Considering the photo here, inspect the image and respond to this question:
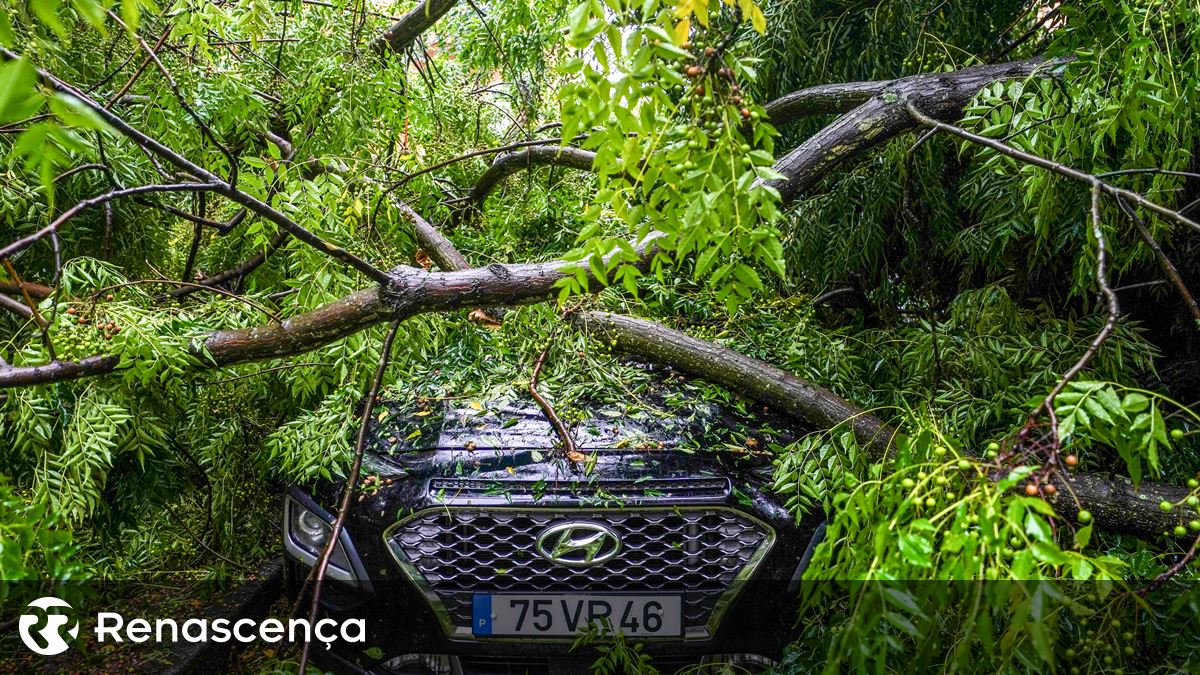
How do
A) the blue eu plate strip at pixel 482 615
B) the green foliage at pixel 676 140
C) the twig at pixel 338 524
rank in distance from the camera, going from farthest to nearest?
the blue eu plate strip at pixel 482 615 < the twig at pixel 338 524 < the green foliage at pixel 676 140

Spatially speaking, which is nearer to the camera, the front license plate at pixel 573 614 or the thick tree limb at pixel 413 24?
the front license plate at pixel 573 614

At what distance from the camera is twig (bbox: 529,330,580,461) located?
255cm

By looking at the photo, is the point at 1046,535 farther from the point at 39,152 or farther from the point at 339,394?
the point at 339,394

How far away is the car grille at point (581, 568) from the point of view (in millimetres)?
2340

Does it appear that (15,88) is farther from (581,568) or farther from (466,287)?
(581,568)

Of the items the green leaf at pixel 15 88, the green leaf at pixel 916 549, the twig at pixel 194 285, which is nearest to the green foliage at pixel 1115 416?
the green leaf at pixel 916 549

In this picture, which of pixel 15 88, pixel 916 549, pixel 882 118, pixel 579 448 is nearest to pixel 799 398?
pixel 579 448

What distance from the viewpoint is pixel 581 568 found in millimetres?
2342

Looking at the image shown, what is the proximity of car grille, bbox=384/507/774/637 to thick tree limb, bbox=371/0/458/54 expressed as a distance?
2.81 m

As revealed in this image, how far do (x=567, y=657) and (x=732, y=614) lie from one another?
508 mm

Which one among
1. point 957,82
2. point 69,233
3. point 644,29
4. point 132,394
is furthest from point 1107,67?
point 69,233

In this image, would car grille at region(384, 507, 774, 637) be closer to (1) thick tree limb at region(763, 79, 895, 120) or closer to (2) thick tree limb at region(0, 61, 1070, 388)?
(2) thick tree limb at region(0, 61, 1070, 388)

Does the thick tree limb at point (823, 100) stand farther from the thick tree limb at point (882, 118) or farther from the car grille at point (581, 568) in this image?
the car grille at point (581, 568)

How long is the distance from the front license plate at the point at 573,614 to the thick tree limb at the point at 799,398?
814mm
